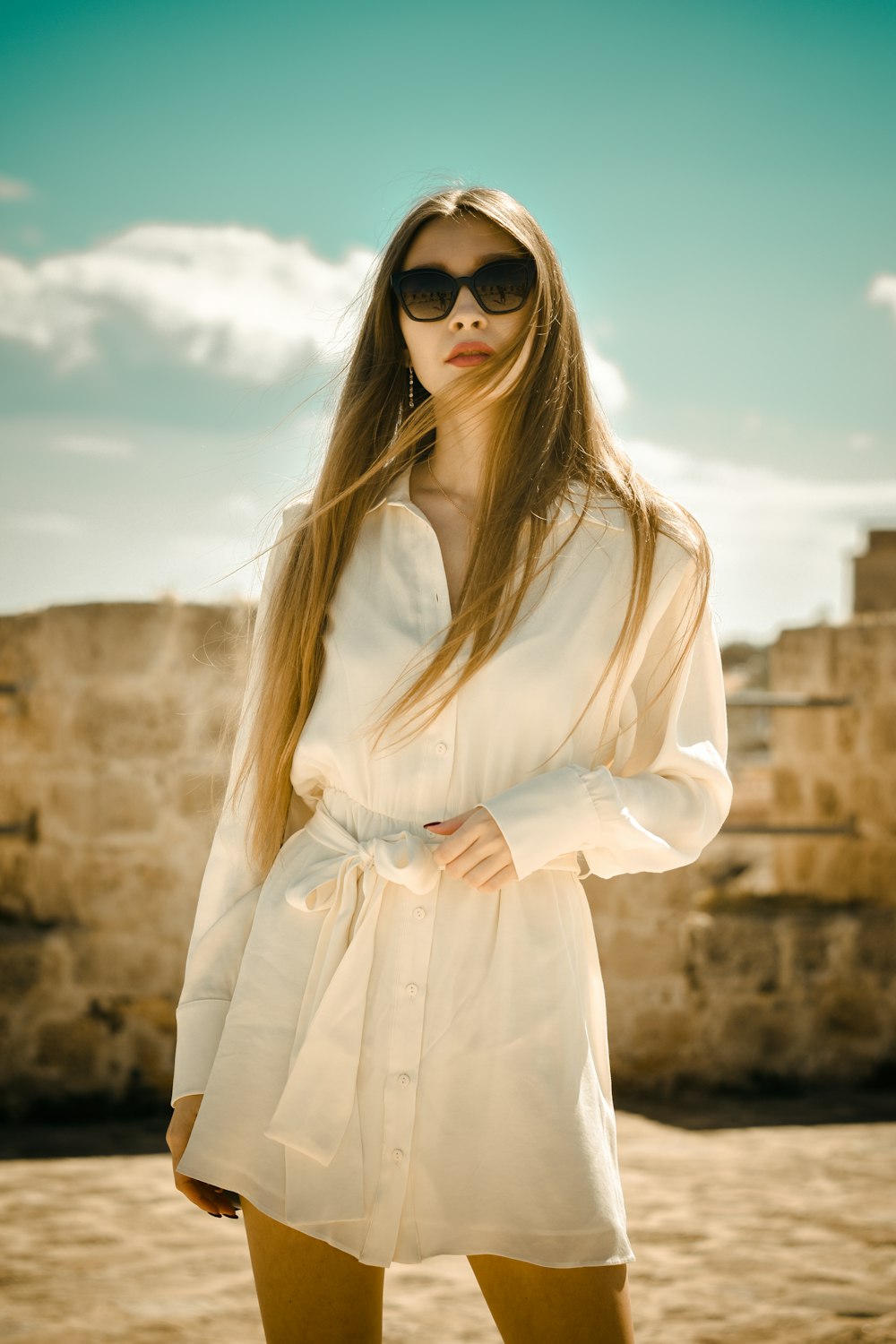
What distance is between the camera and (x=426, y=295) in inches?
73.7

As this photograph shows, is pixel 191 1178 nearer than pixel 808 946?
Yes

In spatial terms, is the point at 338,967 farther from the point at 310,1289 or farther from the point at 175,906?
the point at 175,906

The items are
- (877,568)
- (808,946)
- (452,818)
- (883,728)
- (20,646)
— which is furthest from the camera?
(877,568)

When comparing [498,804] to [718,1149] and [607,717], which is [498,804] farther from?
[718,1149]

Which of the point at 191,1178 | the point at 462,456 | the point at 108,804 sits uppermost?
the point at 462,456

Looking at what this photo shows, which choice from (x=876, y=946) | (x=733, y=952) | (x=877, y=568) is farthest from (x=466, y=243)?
(x=877, y=568)

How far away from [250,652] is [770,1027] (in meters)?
4.35

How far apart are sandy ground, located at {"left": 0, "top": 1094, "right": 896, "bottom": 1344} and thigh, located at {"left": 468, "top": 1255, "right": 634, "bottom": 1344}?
5.98ft

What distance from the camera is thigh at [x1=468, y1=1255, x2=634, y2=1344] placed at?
1564 mm

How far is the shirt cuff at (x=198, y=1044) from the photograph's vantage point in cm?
180

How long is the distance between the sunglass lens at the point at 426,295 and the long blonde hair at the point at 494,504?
0.31ft

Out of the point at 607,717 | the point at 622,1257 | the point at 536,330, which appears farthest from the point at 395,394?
the point at 622,1257

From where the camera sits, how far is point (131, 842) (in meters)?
5.22

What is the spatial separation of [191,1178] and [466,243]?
1.36 m
